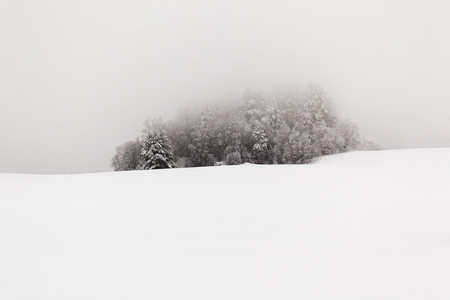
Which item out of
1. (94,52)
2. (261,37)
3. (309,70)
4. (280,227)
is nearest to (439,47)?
(309,70)

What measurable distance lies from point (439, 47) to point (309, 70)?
709 centimetres

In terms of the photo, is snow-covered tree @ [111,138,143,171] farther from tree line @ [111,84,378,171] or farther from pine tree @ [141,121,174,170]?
pine tree @ [141,121,174,170]

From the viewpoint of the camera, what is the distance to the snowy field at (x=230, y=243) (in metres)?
1.63

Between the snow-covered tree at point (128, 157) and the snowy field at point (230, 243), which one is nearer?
the snowy field at point (230, 243)

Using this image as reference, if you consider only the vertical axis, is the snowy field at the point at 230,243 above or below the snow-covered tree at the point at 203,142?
below

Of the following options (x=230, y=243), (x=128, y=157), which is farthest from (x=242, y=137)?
(x=230, y=243)

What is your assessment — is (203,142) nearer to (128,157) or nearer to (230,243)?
(128,157)

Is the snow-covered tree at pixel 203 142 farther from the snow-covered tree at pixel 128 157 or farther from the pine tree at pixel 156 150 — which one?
the snow-covered tree at pixel 128 157

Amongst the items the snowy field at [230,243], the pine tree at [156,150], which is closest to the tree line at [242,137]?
the pine tree at [156,150]

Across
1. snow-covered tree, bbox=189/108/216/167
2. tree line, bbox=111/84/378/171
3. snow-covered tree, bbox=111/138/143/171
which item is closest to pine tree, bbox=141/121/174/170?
tree line, bbox=111/84/378/171

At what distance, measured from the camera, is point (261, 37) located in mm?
18500

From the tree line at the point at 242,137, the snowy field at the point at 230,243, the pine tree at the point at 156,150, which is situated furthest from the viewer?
→ the pine tree at the point at 156,150

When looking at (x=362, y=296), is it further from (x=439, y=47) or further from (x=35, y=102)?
(x=439, y=47)

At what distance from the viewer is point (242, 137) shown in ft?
45.3
